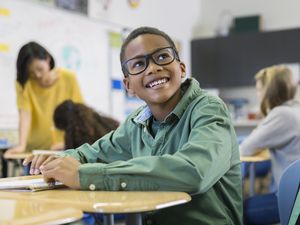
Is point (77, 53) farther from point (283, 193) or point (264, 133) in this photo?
point (283, 193)

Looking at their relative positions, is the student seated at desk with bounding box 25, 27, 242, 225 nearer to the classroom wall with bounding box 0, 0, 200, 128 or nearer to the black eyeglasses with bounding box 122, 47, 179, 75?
the black eyeglasses with bounding box 122, 47, 179, 75

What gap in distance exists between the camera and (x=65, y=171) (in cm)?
122

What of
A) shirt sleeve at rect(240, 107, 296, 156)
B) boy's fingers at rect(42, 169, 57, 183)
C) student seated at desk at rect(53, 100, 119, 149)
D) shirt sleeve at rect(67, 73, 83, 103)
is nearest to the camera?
boy's fingers at rect(42, 169, 57, 183)

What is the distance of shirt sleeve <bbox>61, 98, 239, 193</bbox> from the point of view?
3.70ft

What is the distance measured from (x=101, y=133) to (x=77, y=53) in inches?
92.8

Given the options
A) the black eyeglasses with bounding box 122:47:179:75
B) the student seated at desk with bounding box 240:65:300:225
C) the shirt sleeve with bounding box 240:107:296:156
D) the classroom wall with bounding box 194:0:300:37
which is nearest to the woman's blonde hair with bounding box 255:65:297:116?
the student seated at desk with bounding box 240:65:300:225

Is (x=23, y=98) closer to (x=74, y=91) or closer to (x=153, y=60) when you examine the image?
(x=74, y=91)

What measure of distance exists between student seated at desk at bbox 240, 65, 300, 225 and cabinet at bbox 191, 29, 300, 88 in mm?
3655

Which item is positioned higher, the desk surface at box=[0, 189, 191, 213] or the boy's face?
the boy's face

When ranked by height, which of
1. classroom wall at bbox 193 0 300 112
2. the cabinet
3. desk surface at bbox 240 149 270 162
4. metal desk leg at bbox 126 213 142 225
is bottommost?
desk surface at bbox 240 149 270 162

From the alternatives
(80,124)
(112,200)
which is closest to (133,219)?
(112,200)

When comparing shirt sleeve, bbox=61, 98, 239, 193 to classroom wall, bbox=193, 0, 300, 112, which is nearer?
shirt sleeve, bbox=61, 98, 239, 193

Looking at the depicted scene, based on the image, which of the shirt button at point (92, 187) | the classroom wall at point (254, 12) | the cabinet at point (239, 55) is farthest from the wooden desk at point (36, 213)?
the classroom wall at point (254, 12)

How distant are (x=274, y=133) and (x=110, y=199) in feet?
5.83
